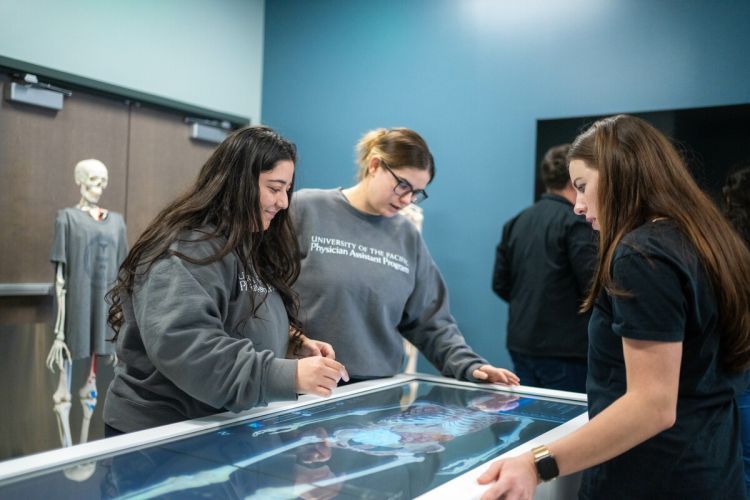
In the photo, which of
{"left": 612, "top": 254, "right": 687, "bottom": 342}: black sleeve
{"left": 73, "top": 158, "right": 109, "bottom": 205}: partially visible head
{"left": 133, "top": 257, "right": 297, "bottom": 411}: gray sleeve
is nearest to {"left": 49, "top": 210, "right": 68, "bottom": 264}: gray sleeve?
{"left": 73, "top": 158, "right": 109, "bottom": 205}: partially visible head

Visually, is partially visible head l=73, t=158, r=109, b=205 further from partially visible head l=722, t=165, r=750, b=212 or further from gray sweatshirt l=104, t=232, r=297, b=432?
partially visible head l=722, t=165, r=750, b=212

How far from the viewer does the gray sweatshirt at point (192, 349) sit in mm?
1339

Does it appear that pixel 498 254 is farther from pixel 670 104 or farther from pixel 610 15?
pixel 610 15

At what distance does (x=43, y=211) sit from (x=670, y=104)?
3370mm

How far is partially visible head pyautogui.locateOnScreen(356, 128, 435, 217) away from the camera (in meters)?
2.16

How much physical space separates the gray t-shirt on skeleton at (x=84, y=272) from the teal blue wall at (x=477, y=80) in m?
1.65

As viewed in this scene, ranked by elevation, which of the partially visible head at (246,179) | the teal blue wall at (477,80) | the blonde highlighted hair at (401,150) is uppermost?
the teal blue wall at (477,80)

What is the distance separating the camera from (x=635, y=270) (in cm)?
108

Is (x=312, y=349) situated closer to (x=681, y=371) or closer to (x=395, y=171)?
(x=395, y=171)

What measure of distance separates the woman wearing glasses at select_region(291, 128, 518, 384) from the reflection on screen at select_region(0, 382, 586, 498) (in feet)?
0.96

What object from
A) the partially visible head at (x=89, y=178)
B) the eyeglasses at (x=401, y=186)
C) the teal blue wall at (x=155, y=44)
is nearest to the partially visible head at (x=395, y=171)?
the eyeglasses at (x=401, y=186)

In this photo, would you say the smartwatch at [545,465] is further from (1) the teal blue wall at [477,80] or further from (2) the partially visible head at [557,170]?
(1) the teal blue wall at [477,80]

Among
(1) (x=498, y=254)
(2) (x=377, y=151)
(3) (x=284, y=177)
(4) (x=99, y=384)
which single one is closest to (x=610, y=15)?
(1) (x=498, y=254)

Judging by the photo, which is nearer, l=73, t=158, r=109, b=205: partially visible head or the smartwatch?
the smartwatch
